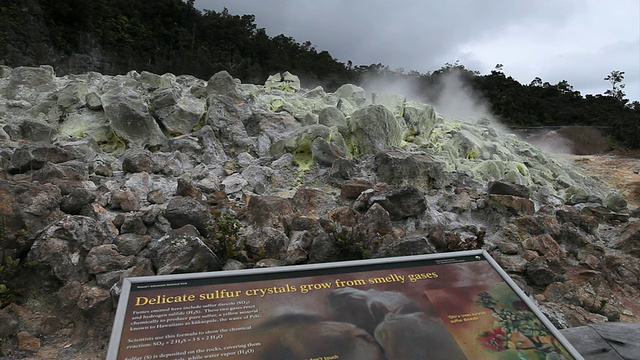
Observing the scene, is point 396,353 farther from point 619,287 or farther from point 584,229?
point 584,229

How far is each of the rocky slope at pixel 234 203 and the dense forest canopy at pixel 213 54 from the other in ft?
36.2

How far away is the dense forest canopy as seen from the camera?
20.4 metres

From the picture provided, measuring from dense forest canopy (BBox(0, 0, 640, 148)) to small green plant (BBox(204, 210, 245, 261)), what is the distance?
15.3 metres

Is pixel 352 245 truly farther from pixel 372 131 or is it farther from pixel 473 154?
pixel 473 154

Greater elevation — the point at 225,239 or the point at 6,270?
the point at 225,239

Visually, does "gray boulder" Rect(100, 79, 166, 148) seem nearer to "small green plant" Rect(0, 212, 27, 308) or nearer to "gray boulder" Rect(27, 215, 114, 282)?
"gray boulder" Rect(27, 215, 114, 282)

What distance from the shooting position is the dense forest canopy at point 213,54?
66.8ft

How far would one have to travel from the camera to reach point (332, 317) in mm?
2805

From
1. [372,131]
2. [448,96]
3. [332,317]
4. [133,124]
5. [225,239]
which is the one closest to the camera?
[332,317]

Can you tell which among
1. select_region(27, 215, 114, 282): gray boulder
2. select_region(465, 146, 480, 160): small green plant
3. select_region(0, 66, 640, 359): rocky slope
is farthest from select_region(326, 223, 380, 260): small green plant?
select_region(465, 146, 480, 160): small green plant

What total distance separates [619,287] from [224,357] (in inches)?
196

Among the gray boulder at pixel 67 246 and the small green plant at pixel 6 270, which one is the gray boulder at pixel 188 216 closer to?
the gray boulder at pixel 67 246

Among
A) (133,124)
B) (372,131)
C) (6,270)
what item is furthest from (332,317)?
A: (133,124)

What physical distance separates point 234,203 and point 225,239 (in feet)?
4.25
